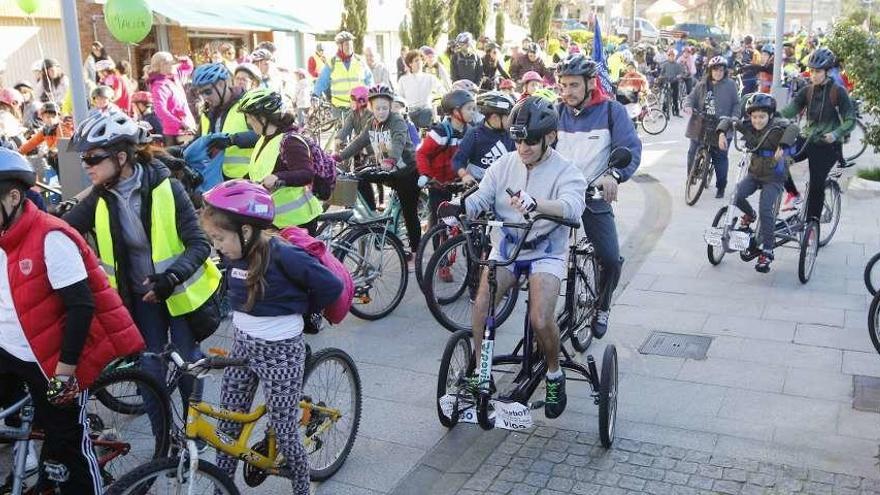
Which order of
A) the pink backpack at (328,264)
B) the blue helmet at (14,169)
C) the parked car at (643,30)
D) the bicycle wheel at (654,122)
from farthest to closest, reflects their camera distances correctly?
the parked car at (643,30)
the bicycle wheel at (654,122)
the pink backpack at (328,264)
the blue helmet at (14,169)

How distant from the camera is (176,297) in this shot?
450 centimetres

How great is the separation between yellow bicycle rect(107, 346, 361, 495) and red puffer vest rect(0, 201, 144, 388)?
30cm

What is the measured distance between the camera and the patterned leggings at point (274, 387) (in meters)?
3.87

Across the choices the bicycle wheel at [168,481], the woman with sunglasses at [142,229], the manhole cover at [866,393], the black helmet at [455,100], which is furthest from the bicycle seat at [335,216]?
the manhole cover at [866,393]

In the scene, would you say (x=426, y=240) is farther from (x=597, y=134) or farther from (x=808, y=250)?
(x=808, y=250)

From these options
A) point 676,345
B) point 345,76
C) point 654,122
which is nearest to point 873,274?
point 676,345

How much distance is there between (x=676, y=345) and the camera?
21.7 feet

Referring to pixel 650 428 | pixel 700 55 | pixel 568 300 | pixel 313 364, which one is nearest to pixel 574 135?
pixel 568 300

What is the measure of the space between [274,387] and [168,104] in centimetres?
747

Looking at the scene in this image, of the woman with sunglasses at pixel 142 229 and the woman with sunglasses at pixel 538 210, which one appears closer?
the woman with sunglasses at pixel 142 229

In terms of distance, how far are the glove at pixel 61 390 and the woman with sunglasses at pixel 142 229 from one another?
721 mm

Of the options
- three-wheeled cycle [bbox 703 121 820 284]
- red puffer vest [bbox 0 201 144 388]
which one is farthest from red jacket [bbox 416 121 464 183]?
red puffer vest [bbox 0 201 144 388]

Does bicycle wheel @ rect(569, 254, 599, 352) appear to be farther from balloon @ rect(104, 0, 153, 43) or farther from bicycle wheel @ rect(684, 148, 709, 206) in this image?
balloon @ rect(104, 0, 153, 43)

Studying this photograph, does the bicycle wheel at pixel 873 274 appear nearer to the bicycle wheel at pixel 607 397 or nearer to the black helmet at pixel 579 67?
the black helmet at pixel 579 67
